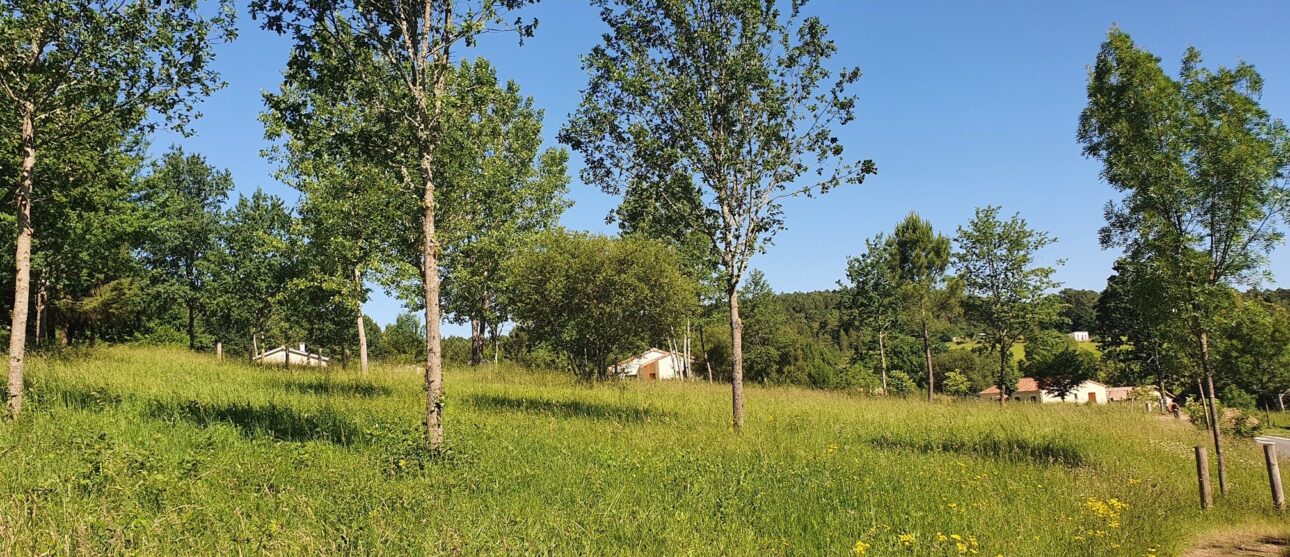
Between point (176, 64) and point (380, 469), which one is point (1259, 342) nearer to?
point (380, 469)

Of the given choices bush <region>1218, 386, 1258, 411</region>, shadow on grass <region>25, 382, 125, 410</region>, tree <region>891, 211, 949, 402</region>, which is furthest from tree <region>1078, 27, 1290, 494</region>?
bush <region>1218, 386, 1258, 411</region>

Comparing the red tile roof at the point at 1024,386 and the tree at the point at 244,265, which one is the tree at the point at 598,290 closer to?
the tree at the point at 244,265

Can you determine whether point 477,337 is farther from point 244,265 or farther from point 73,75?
point 73,75

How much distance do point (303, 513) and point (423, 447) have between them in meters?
2.81

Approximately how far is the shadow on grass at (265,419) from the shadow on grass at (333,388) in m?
3.51

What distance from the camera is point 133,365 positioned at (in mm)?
17594

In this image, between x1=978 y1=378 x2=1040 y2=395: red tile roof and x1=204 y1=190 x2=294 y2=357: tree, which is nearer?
x1=204 y1=190 x2=294 y2=357: tree

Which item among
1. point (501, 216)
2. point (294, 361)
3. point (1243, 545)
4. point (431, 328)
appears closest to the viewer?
point (431, 328)

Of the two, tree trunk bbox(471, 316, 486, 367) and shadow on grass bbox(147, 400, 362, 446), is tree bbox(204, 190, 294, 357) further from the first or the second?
shadow on grass bbox(147, 400, 362, 446)

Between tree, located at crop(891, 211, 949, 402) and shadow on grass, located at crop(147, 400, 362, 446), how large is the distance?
33.1 m

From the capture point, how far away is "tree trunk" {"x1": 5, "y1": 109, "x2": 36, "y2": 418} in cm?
947

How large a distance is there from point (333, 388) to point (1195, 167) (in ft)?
63.7

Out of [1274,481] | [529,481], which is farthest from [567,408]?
[1274,481]

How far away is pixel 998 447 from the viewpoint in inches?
552
